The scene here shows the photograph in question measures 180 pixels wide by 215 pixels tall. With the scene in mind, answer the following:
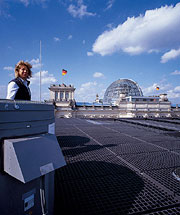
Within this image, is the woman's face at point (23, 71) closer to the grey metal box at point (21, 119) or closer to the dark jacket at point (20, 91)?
the dark jacket at point (20, 91)

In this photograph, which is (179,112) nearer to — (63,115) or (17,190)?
(63,115)

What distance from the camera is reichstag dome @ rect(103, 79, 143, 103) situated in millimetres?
68750

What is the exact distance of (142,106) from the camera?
124ft

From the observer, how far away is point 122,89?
70.0m

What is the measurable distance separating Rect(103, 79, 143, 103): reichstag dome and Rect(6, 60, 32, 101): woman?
65.4 m

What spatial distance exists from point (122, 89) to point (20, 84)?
70.8 m

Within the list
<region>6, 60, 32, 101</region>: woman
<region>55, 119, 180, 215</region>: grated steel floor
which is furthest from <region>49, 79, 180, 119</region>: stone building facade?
<region>6, 60, 32, 101</region>: woman

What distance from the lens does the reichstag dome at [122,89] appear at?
68.8 meters

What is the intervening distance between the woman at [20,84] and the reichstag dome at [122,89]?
6541cm

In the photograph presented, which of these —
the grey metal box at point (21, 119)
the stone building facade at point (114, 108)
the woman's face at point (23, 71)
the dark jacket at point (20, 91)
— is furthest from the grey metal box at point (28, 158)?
the stone building facade at point (114, 108)

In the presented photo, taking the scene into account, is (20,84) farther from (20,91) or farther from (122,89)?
(122,89)

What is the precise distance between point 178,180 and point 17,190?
8.70 feet

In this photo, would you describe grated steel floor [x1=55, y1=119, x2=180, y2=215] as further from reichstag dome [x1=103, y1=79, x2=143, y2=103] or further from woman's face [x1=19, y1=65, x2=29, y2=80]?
reichstag dome [x1=103, y1=79, x2=143, y2=103]

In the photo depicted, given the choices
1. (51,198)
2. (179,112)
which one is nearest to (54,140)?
(51,198)
